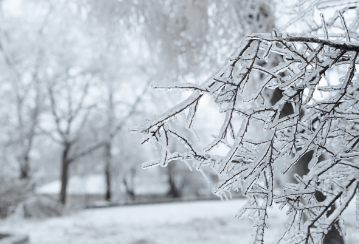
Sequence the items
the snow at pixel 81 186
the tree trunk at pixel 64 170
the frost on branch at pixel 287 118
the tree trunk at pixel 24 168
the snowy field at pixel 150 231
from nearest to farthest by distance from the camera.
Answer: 1. the frost on branch at pixel 287 118
2. the snowy field at pixel 150 231
3. the tree trunk at pixel 24 168
4. the tree trunk at pixel 64 170
5. the snow at pixel 81 186

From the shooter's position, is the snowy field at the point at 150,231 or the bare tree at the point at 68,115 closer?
the snowy field at the point at 150,231

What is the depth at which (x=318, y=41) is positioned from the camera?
121 cm

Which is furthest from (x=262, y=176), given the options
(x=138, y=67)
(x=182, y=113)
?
(x=138, y=67)

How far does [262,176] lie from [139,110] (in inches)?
505

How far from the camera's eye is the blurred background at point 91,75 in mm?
4375

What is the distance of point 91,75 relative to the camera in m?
14.4

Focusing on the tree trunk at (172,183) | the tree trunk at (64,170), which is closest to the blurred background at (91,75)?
the tree trunk at (64,170)

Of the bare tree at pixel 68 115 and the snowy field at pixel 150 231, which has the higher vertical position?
the bare tree at pixel 68 115

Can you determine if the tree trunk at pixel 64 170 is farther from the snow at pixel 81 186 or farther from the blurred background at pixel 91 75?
the snow at pixel 81 186

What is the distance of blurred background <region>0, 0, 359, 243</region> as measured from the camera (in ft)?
14.4

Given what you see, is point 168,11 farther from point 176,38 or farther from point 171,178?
point 171,178

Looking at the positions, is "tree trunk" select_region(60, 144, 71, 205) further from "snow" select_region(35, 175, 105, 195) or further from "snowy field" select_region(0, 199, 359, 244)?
"snow" select_region(35, 175, 105, 195)

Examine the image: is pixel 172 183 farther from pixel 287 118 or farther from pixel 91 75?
pixel 287 118

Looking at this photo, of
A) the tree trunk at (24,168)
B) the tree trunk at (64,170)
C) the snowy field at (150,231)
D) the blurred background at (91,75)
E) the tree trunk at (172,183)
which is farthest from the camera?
the tree trunk at (172,183)
